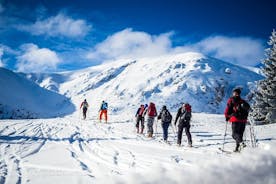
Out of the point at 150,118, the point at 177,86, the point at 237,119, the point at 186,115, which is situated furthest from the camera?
the point at 177,86

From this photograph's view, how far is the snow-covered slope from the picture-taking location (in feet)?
415

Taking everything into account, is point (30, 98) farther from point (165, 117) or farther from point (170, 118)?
point (170, 118)

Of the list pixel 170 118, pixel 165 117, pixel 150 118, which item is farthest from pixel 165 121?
pixel 150 118

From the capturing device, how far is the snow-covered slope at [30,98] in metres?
127

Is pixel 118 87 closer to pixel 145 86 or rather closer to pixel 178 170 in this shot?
pixel 145 86

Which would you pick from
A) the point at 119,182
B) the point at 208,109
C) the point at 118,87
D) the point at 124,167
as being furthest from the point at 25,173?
the point at 118,87

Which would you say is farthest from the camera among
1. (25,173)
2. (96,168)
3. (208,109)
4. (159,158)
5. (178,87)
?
(178,87)

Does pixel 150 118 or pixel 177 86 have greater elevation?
pixel 177 86

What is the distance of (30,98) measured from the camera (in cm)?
14850

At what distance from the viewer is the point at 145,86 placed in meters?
155

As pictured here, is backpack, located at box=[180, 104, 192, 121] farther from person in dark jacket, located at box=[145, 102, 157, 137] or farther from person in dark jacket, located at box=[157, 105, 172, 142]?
person in dark jacket, located at box=[145, 102, 157, 137]

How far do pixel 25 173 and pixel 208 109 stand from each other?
115847mm

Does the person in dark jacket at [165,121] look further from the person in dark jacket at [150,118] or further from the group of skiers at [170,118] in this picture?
the person in dark jacket at [150,118]

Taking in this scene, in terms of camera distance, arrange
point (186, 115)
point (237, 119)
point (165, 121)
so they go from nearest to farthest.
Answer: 1. point (237, 119)
2. point (186, 115)
3. point (165, 121)
